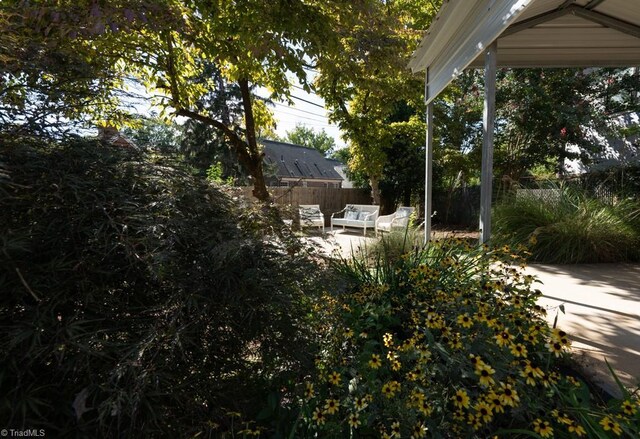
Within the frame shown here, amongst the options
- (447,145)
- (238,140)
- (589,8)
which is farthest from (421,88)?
(238,140)

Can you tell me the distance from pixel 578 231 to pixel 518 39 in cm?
274

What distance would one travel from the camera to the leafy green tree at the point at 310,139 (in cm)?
5800

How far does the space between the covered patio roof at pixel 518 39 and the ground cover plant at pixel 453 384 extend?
171 centimetres

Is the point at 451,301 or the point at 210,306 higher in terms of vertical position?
the point at 210,306

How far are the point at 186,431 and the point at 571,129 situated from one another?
12116 mm

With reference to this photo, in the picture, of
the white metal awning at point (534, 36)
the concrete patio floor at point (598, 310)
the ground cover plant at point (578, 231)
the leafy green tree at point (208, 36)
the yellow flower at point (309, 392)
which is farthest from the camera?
the ground cover plant at point (578, 231)

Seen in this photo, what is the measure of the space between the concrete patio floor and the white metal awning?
2203 millimetres

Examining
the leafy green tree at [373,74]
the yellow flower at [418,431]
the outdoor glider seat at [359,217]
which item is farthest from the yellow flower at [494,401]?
the outdoor glider seat at [359,217]

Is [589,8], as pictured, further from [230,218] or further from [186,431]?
[186,431]

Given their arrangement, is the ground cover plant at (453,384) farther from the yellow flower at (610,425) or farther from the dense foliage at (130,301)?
the dense foliage at (130,301)

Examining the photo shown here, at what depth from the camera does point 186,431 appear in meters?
1.43

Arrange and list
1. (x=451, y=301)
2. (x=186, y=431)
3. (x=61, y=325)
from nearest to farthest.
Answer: (x=61, y=325)
(x=186, y=431)
(x=451, y=301)

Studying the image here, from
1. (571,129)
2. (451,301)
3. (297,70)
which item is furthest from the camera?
(571,129)

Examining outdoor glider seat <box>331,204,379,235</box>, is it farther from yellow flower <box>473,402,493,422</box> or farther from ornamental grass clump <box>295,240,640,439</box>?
yellow flower <box>473,402,493,422</box>
